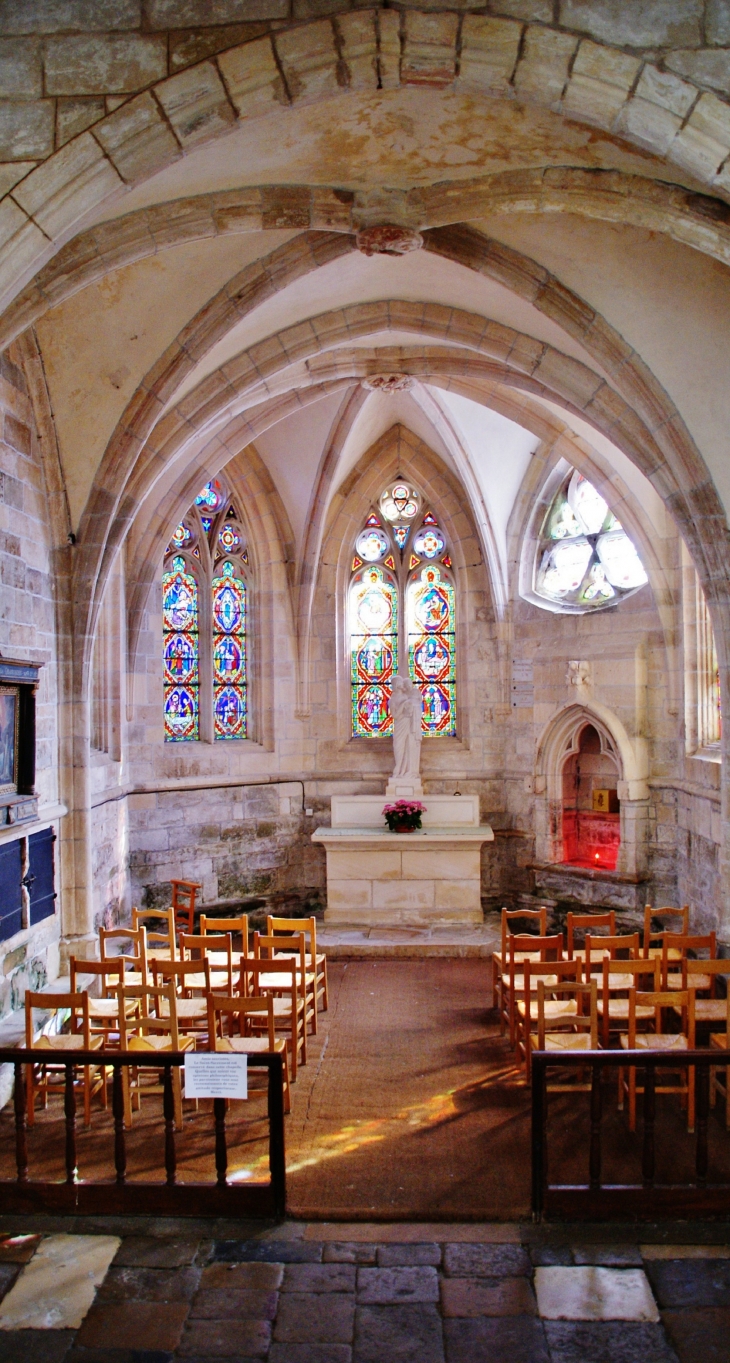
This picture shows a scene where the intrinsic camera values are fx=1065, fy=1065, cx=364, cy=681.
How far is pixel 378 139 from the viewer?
5.52 meters

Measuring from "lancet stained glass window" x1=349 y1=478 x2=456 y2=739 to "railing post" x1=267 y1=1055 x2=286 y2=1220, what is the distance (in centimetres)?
830

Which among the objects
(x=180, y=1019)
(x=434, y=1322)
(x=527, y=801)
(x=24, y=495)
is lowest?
(x=434, y=1322)

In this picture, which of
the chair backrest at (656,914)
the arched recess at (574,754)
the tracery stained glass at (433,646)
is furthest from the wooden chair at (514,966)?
the tracery stained glass at (433,646)

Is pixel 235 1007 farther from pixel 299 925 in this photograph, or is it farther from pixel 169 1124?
pixel 299 925

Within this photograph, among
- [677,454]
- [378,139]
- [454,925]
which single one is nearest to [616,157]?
[378,139]

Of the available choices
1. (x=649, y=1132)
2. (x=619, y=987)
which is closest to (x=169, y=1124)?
(x=649, y=1132)

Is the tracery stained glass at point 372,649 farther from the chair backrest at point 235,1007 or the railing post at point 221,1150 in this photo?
the railing post at point 221,1150

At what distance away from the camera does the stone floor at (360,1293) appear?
159 inches

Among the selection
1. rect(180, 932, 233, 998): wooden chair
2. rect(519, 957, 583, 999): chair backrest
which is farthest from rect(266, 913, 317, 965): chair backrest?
rect(519, 957, 583, 999): chair backrest

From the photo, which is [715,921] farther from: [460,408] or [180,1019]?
[460,408]

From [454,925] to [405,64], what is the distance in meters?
8.55

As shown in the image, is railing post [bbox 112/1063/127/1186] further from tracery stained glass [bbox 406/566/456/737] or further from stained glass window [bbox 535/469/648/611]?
tracery stained glass [bbox 406/566/456/737]

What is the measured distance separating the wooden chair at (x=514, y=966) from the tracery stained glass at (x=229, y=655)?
529 cm

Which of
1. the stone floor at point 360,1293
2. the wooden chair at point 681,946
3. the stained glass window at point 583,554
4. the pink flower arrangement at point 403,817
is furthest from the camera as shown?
the stained glass window at point 583,554
